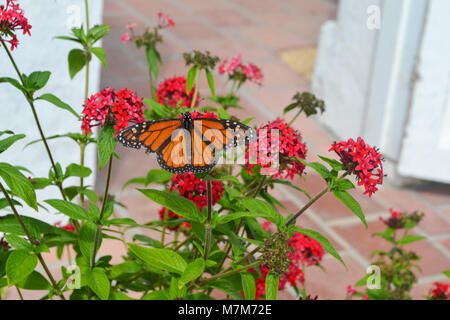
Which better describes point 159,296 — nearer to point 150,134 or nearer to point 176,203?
point 176,203

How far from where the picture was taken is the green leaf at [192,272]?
1.24 m

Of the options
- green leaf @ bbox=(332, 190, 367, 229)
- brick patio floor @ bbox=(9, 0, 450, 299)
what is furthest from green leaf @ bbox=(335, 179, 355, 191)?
brick patio floor @ bbox=(9, 0, 450, 299)

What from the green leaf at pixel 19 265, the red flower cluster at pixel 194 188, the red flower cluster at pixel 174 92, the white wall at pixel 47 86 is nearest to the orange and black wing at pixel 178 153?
the red flower cluster at pixel 194 188

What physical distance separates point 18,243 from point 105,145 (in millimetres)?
334

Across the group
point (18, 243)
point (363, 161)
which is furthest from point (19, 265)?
point (363, 161)

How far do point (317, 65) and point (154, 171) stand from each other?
2.72 meters

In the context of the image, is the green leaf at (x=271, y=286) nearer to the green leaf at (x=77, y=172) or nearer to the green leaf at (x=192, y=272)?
the green leaf at (x=192, y=272)

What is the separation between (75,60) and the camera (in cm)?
173

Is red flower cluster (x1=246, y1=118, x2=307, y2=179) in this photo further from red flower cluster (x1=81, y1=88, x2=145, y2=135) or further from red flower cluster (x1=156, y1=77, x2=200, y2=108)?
red flower cluster (x1=156, y1=77, x2=200, y2=108)

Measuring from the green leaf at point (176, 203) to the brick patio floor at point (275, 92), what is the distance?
4.10ft

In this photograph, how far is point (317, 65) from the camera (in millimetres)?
4086

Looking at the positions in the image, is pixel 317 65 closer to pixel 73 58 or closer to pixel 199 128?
pixel 73 58

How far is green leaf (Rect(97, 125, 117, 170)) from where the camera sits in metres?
1.22

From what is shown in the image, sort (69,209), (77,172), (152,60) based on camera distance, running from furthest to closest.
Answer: (152,60) < (77,172) < (69,209)
